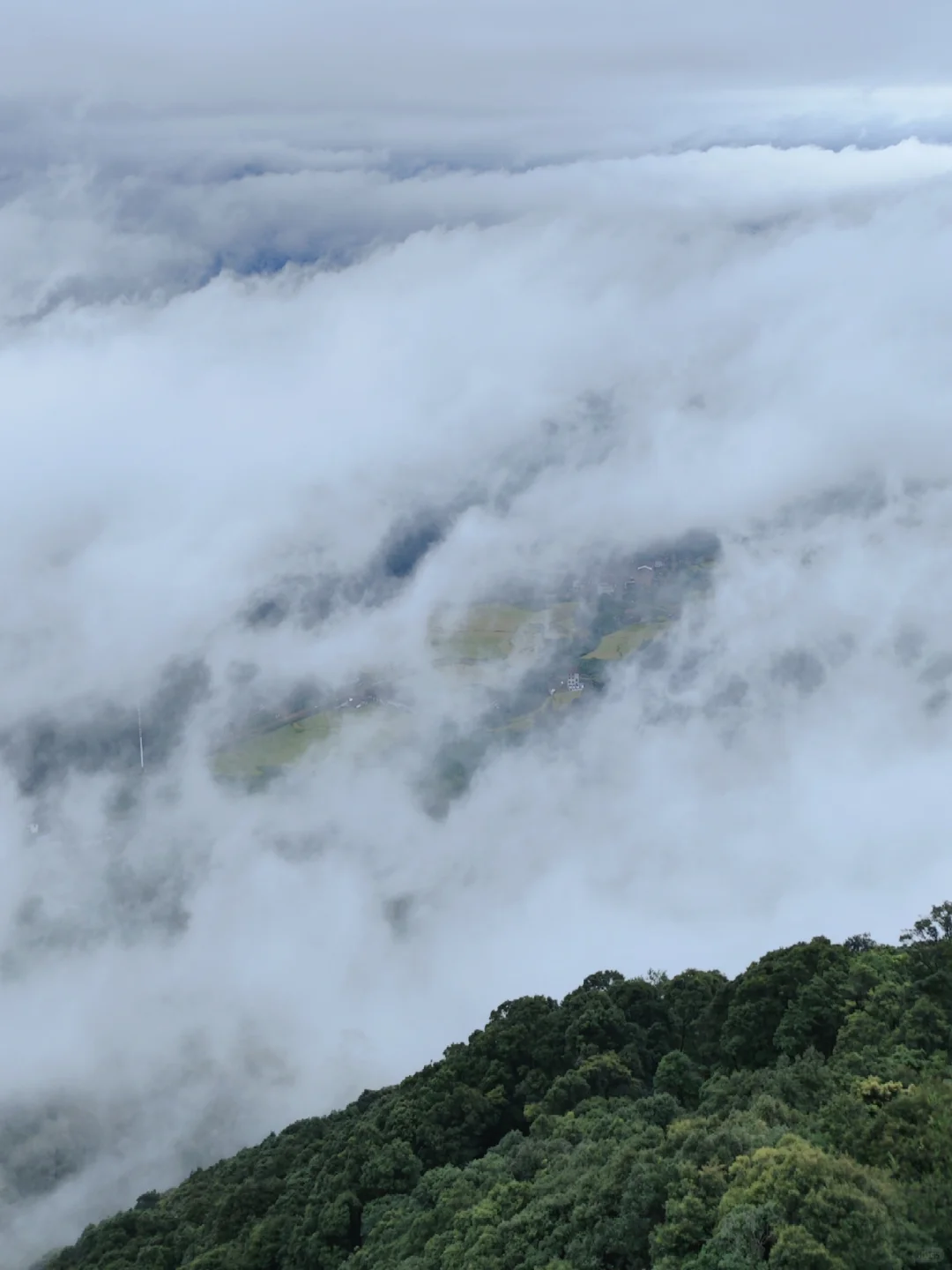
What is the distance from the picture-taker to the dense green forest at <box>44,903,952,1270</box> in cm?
2389

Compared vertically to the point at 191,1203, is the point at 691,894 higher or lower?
higher

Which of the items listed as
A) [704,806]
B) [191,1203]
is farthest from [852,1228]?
[704,806]

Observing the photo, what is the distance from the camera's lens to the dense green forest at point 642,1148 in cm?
2389

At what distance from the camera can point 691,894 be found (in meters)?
138

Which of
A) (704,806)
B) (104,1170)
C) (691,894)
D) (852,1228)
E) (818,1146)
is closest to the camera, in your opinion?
(852,1228)

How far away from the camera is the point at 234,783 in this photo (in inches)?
7402

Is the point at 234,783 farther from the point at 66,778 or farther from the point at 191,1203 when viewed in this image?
→ the point at 191,1203


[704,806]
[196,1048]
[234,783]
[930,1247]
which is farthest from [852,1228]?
[234,783]

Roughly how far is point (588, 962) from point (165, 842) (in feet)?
237

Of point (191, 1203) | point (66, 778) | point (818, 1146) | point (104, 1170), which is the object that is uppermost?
point (66, 778)

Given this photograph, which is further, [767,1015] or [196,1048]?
[196,1048]

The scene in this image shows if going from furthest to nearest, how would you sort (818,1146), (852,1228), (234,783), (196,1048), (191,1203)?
(234,783) → (196,1048) → (191,1203) → (818,1146) → (852,1228)

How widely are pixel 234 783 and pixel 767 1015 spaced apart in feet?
507

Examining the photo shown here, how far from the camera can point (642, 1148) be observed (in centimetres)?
3108
